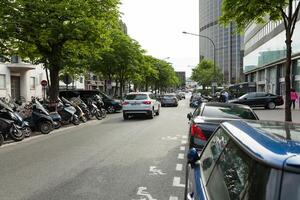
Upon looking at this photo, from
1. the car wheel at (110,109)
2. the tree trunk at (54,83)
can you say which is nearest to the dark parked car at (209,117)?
the tree trunk at (54,83)

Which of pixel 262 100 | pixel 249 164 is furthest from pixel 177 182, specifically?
pixel 262 100

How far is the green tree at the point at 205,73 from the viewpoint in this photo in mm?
85350

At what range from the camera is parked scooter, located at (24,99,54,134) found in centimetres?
1612

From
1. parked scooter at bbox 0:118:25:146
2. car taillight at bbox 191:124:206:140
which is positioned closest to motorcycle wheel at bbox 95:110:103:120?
parked scooter at bbox 0:118:25:146

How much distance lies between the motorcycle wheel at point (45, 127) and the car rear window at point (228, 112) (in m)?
8.36

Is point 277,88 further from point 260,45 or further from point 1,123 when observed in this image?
point 1,123

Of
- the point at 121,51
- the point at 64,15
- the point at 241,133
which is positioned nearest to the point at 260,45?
the point at 121,51

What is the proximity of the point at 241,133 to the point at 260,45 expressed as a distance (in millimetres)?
58308

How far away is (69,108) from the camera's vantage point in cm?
1995

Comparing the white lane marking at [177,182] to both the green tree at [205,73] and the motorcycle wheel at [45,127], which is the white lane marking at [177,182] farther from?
the green tree at [205,73]

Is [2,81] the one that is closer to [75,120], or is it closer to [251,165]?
[75,120]

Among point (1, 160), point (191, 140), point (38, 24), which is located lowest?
point (1, 160)

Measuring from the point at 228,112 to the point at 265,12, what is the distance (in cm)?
604

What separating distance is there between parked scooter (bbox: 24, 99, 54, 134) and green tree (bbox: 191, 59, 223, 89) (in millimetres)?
68340
